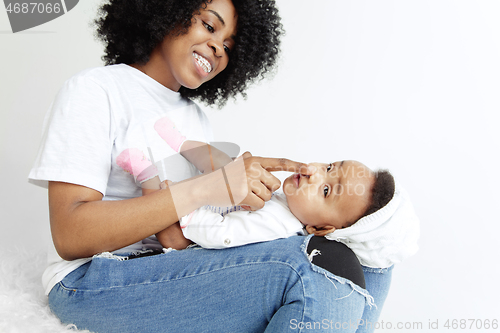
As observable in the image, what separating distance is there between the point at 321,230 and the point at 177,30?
0.84m

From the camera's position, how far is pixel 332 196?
50.8 inches

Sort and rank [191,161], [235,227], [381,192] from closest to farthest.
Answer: [235,227] < [381,192] < [191,161]

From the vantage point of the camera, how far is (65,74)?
2.21 meters

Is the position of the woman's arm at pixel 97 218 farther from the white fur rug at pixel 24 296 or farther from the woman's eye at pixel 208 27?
the woman's eye at pixel 208 27

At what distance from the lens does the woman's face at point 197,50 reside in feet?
4.55

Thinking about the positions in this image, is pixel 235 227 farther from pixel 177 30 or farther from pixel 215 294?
pixel 177 30

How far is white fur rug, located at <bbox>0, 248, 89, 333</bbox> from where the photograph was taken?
1.10 meters

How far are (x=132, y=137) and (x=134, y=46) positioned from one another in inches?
16.4

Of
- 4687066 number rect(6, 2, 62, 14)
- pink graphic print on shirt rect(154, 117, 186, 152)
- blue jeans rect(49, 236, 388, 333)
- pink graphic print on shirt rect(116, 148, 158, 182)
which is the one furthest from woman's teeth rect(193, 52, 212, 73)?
4687066 number rect(6, 2, 62, 14)

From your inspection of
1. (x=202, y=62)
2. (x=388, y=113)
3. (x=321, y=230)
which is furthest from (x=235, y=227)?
(x=388, y=113)

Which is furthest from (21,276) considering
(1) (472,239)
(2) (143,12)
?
(1) (472,239)

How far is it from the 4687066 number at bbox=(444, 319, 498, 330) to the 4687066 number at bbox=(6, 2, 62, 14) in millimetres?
2648

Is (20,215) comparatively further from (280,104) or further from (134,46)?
(280,104)

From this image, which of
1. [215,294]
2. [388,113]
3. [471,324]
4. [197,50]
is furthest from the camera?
[388,113]
